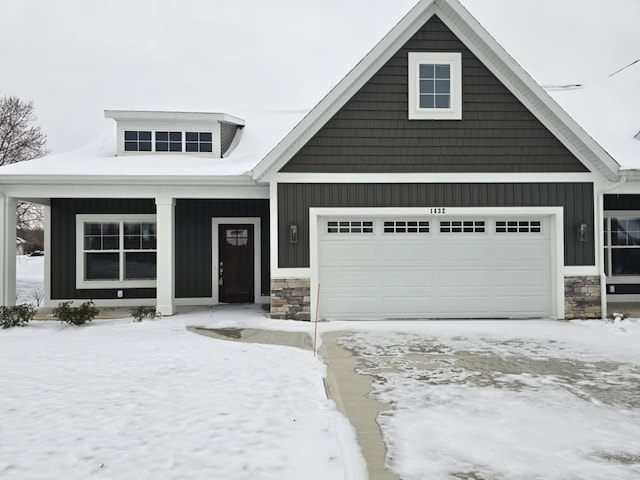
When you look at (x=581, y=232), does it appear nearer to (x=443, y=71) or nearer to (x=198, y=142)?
(x=443, y=71)

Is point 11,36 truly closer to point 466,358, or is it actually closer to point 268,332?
point 268,332

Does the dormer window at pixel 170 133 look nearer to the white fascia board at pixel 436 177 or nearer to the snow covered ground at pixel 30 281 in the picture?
the white fascia board at pixel 436 177

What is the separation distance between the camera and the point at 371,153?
11102mm

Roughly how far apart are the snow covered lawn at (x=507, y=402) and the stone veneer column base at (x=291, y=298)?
77.2 inches

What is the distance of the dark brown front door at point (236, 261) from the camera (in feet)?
46.6

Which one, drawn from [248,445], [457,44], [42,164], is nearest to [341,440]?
[248,445]

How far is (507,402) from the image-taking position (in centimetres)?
545

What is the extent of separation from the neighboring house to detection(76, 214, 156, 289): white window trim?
7.93 feet

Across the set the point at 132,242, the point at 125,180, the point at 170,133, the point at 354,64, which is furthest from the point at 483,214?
the point at 354,64

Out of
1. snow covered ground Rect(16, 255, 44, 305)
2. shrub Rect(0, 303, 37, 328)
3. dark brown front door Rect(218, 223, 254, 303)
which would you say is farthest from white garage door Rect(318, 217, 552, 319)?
snow covered ground Rect(16, 255, 44, 305)

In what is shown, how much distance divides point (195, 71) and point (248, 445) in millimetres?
63349

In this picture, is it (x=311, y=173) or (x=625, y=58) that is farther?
(x=625, y=58)

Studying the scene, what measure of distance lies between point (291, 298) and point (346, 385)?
4.97m

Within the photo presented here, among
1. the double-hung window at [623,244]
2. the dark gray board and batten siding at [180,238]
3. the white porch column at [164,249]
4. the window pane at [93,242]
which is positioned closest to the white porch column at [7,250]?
the dark gray board and batten siding at [180,238]
